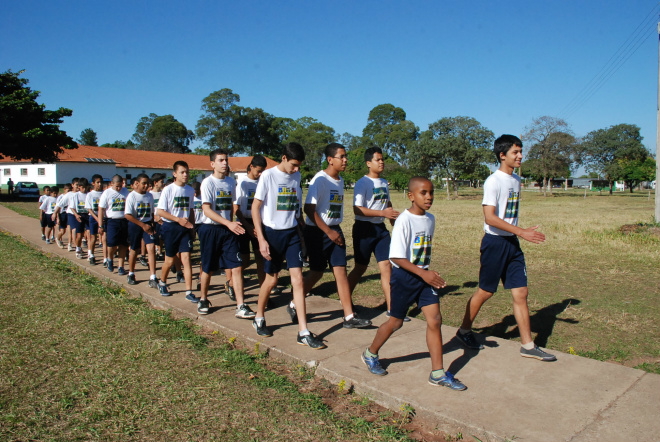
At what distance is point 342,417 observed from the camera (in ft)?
11.3

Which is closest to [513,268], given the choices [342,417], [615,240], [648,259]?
[342,417]

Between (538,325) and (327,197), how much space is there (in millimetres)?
2860

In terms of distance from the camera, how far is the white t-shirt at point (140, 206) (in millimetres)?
7582

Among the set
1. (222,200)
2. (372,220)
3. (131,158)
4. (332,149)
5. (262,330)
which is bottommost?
(262,330)

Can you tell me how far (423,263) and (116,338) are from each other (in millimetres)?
3330

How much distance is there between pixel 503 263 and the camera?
14.6ft

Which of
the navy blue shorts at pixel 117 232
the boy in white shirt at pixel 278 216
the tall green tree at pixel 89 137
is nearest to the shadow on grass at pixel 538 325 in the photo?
the boy in white shirt at pixel 278 216

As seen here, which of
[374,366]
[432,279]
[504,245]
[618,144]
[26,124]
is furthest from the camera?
[618,144]

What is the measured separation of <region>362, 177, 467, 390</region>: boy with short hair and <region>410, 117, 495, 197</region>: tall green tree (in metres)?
44.7

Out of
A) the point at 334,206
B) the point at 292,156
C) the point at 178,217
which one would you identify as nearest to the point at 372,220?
the point at 334,206

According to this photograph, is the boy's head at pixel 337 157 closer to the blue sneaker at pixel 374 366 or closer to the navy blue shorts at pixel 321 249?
the navy blue shorts at pixel 321 249

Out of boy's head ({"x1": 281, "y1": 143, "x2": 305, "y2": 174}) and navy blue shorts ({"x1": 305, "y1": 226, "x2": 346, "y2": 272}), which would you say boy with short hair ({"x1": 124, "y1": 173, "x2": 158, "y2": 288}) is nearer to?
navy blue shorts ({"x1": 305, "y1": 226, "x2": 346, "y2": 272})

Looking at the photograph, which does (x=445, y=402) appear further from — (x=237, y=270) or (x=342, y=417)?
(x=237, y=270)

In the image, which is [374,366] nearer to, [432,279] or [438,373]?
[438,373]
